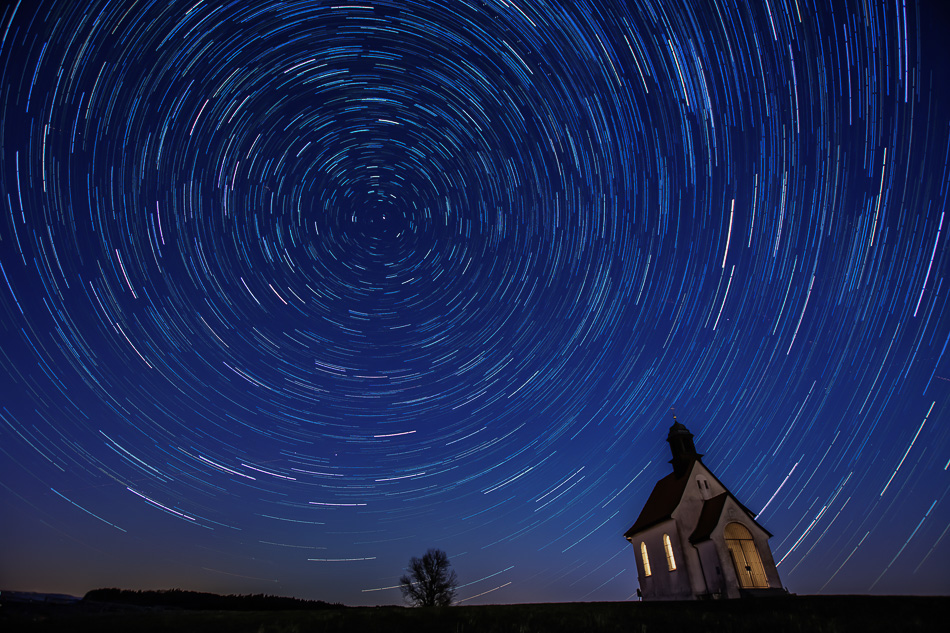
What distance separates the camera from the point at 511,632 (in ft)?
35.4

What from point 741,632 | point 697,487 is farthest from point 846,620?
point 697,487

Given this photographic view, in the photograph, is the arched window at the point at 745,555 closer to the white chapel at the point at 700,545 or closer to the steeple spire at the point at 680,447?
the white chapel at the point at 700,545

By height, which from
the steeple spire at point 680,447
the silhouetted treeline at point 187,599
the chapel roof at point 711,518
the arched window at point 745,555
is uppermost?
the steeple spire at point 680,447

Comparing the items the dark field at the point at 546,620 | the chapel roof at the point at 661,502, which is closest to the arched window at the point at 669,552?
the chapel roof at the point at 661,502

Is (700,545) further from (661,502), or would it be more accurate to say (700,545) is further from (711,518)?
(661,502)

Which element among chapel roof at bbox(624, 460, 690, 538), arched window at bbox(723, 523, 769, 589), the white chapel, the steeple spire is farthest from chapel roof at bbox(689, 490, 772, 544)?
the steeple spire

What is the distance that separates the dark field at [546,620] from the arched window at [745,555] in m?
10.4

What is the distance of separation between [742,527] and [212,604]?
33.5m

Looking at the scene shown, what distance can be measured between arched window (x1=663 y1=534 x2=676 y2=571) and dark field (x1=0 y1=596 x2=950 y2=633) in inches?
498

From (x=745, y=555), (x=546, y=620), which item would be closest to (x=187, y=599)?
(x=546, y=620)

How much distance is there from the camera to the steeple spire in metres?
31.9

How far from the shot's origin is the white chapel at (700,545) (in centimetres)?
2314

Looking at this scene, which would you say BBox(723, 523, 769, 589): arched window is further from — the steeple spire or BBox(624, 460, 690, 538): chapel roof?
the steeple spire

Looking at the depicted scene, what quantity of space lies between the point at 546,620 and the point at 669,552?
18318 mm
